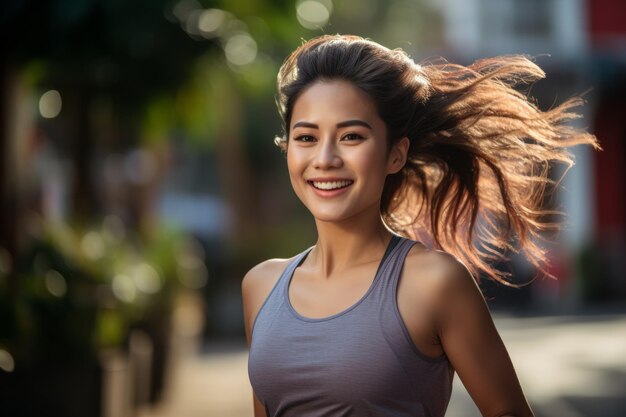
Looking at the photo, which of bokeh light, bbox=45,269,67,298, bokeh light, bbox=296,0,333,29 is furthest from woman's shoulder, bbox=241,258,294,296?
bokeh light, bbox=296,0,333,29

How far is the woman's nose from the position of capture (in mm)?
2881

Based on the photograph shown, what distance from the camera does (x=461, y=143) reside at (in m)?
3.23

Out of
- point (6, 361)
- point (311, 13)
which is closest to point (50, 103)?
point (311, 13)

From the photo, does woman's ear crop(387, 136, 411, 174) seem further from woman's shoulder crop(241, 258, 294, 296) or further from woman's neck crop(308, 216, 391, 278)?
woman's shoulder crop(241, 258, 294, 296)

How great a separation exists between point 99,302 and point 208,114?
3.93 m

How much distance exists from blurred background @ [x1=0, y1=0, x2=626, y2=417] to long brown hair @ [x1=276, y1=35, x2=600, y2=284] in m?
0.20

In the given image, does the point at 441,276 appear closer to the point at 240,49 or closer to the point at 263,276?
the point at 263,276

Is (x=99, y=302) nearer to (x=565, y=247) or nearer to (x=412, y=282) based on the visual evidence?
(x=412, y=282)

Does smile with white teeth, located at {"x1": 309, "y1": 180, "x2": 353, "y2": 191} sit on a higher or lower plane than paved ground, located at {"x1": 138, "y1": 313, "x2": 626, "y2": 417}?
lower

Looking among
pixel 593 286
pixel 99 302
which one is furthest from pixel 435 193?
pixel 593 286

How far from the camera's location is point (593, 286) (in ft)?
66.6

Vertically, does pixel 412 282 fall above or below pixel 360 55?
below

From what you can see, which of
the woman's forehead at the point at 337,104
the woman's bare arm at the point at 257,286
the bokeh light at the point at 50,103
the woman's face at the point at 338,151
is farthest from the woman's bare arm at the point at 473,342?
the bokeh light at the point at 50,103

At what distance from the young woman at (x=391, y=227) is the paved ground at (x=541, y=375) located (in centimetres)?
593
